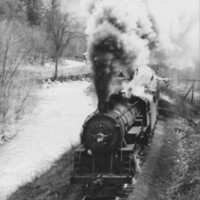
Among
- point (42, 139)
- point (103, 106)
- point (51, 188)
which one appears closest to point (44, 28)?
point (42, 139)

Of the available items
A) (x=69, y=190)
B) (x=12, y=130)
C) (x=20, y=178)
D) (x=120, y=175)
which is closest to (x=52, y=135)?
(x=12, y=130)

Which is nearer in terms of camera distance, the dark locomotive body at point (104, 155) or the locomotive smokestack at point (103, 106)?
the dark locomotive body at point (104, 155)

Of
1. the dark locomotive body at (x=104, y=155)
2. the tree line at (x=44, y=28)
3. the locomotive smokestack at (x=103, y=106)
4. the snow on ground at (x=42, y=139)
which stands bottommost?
the snow on ground at (x=42, y=139)

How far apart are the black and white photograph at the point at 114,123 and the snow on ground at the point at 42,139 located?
6 centimetres

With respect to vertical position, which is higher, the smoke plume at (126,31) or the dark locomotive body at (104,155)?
the smoke plume at (126,31)

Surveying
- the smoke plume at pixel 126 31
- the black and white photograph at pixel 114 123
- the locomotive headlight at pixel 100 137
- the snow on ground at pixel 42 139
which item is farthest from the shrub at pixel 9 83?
the locomotive headlight at pixel 100 137

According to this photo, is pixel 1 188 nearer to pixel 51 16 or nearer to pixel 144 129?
pixel 144 129

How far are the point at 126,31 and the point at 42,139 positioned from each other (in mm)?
11170

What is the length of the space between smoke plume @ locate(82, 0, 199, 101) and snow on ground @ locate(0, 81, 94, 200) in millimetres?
5789

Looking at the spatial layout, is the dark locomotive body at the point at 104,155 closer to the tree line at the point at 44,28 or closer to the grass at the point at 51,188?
the grass at the point at 51,188

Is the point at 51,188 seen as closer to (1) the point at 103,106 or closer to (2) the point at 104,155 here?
(2) the point at 104,155

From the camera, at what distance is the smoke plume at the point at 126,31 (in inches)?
435

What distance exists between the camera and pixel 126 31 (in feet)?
37.7

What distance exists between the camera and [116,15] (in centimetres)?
1101
